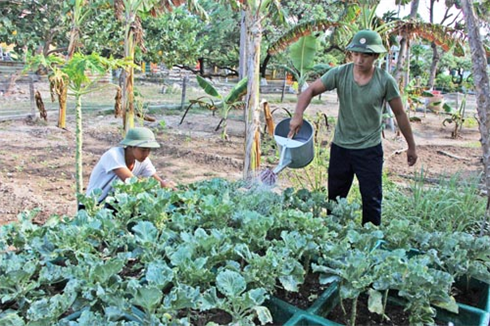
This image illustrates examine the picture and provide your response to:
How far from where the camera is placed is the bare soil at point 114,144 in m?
5.85

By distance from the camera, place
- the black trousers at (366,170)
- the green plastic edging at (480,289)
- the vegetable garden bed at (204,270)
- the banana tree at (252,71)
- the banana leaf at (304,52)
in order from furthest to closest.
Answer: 1. the banana leaf at (304,52)
2. the banana tree at (252,71)
3. the black trousers at (366,170)
4. the green plastic edging at (480,289)
5. the vegetable garden bed at (204,270)

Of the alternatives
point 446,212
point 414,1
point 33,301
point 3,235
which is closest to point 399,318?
point 33,301

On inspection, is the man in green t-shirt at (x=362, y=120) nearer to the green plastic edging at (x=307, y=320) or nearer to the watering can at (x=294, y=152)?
the watering can at (x=294, y=152)

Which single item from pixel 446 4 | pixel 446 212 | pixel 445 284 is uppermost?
pixel 446 4

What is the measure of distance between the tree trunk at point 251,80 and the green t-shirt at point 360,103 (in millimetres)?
1883

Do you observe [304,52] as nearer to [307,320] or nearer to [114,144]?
[114,144]

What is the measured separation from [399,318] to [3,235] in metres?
1.97

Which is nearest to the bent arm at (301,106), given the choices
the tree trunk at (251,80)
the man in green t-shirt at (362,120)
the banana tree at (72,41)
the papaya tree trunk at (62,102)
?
the man in green t-shirt at (362,120)

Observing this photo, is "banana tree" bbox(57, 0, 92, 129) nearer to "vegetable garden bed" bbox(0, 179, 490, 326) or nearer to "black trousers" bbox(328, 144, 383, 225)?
"black trousers" bbox(328, 144, 383, 225)

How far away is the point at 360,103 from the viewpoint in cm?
340

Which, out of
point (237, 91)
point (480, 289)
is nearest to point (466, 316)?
point (480, 289)

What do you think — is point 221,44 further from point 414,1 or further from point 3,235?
point 3,235

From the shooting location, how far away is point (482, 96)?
288cm

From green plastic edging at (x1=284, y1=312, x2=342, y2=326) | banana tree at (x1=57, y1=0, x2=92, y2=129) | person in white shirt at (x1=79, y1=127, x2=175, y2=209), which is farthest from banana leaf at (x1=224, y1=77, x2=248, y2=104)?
green plastic edging at (x1=284, y1=312, x2=342, y2=326)
